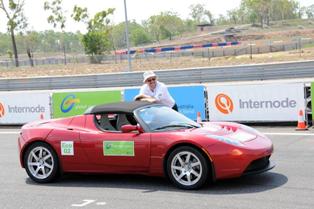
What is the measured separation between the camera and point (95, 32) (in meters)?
69.8

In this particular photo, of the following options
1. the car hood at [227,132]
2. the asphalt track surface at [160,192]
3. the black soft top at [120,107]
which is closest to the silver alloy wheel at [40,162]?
the asphalt track surface at [160,192]

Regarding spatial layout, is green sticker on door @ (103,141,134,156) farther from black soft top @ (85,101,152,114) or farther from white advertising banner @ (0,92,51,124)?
white advertising banner @ (0,92,51,124)

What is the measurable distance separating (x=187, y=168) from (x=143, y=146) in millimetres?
724

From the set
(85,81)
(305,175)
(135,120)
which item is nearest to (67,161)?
(135,120)

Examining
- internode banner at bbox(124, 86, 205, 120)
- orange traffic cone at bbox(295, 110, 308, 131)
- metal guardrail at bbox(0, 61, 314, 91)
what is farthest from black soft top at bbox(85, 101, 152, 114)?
metal guardrail at bbox(0, 61, 314, 91)

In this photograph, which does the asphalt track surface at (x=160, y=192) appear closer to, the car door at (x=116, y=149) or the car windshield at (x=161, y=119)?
the car door at (x=116, y=149)

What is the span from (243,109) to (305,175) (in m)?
6.33

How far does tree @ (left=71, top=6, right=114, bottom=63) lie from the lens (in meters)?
69.6

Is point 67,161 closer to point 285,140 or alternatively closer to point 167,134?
point 167,134

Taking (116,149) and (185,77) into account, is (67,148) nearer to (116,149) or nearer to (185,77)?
(116,149)

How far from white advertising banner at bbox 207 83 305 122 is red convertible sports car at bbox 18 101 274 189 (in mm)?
5595

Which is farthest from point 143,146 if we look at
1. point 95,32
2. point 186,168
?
point 95,32

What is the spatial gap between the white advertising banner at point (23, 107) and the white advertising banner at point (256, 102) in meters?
5.45

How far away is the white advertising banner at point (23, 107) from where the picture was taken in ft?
56.6
